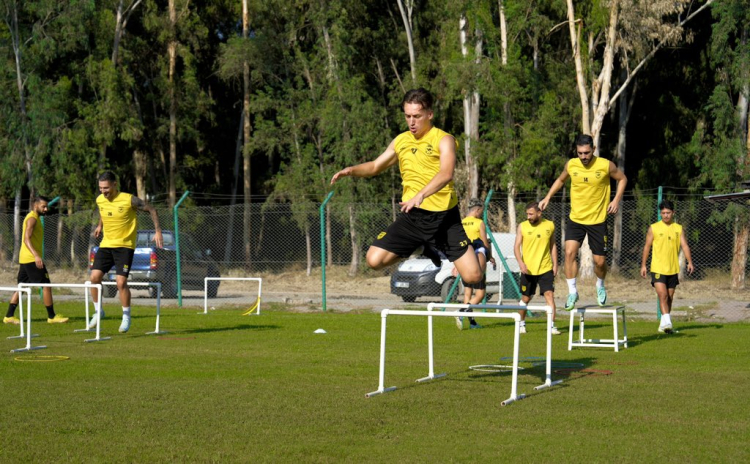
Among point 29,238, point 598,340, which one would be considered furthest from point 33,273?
point 598,340

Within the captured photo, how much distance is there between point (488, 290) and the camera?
872 inches

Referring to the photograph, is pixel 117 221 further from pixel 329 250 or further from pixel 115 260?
pixel 329 250

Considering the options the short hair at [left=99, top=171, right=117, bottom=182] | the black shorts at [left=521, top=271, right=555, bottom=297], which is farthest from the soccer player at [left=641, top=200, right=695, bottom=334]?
the short hair at [left=99, top=171, right=117, bottom=182]

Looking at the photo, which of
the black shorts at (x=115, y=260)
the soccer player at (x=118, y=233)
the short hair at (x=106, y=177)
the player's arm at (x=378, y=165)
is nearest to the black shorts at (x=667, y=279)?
the player's arm at (x=378, y=165)

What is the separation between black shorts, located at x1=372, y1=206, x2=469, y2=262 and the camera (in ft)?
28.0

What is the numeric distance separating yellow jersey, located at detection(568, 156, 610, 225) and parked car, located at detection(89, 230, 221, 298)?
12576 millimetres

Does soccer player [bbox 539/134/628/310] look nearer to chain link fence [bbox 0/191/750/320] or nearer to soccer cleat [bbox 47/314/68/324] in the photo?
soccer cleat [bbox 47/314/68/324]

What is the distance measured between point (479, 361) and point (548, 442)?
14.6ft

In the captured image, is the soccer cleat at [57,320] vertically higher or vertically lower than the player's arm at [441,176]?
lower

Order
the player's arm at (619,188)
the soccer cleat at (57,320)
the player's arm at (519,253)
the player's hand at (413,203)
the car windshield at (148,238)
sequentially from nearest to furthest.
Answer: the player's hand at (413,203), the player's arm at (619,188), the player's arm at (519,253), the soccer cleat at (57,320), the car windshield at (148,238)

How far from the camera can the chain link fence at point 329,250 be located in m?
23.8

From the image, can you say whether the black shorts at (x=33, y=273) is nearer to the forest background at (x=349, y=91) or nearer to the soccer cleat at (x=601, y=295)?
the soccer cleat at (x=601, y=295)

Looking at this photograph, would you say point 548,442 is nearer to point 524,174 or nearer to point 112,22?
point 524,174

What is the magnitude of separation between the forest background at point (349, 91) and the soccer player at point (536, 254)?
15.2m
